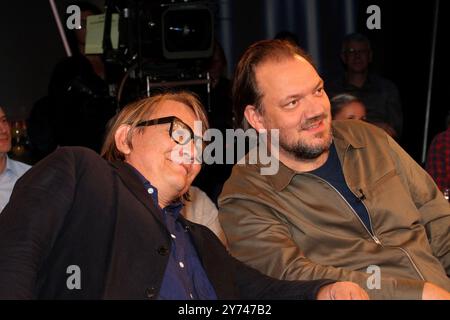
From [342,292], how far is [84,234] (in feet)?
2.06

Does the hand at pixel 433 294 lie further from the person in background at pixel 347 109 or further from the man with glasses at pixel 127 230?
the person in background at pixel 347 109

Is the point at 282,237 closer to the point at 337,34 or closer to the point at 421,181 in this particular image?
the point at 421,181

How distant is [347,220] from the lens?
2301mm

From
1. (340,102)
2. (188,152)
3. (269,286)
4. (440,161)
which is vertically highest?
(188,152)

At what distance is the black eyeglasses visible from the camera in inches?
81.4

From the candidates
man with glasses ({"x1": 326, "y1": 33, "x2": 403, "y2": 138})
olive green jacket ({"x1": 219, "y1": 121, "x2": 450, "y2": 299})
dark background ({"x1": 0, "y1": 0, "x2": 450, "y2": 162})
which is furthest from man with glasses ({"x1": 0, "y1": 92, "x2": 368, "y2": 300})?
dark background ({"x1": 0, "y1": 0, "x2": 450, "y2": 162})

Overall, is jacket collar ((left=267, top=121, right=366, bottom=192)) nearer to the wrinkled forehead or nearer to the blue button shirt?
the blue button shirt

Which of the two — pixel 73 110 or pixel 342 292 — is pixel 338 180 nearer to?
pixel 342 292

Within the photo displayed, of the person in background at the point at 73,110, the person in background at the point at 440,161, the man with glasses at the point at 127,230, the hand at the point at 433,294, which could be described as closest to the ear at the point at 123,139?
the man with glasses at the point at 127,230

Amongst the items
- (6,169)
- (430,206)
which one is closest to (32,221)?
(430,206)

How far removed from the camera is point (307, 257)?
226cm

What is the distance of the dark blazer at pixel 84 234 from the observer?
1680mm
